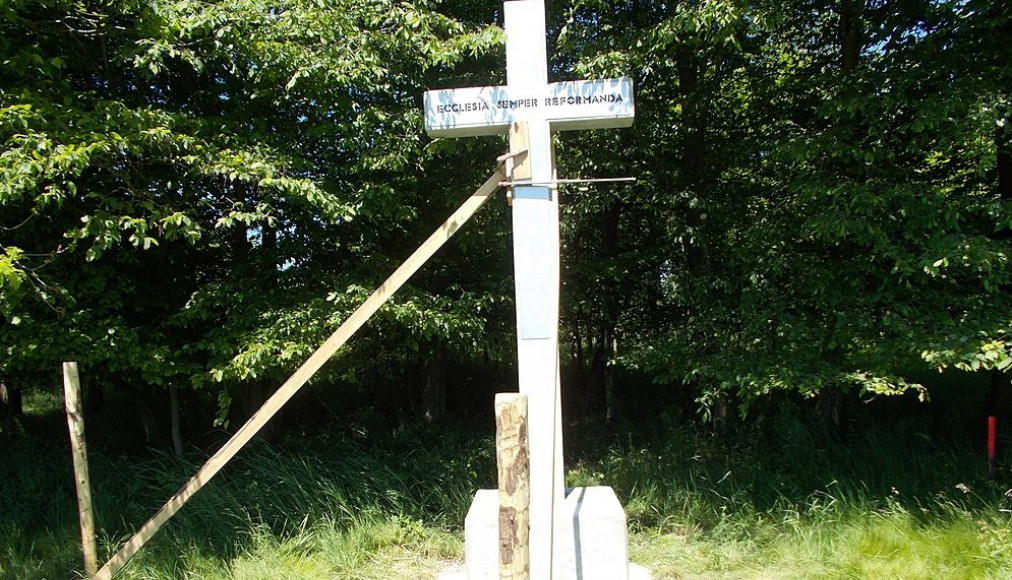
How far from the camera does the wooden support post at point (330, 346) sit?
142 inches

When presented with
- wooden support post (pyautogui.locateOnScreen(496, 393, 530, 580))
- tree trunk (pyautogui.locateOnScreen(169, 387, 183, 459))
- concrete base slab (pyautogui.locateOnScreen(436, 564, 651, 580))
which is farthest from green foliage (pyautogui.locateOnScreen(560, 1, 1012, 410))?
tree trunk (pyautogui.locateOnScreen(169, 387, 183, 459))

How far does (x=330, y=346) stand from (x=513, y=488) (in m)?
1.78

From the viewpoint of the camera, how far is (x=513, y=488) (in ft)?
7.70

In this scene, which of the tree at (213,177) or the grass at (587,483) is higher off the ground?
the tree at (213,177)

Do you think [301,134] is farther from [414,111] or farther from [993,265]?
[993,265]

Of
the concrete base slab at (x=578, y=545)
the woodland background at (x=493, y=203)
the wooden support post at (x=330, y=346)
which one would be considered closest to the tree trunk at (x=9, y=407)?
the woodland background at (x=493, y=203)

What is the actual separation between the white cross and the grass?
1.97 meters

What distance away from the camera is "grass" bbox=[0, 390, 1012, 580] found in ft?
14.7

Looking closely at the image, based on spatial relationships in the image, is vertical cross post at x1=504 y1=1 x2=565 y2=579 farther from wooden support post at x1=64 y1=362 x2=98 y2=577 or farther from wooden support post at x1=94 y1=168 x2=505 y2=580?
wooden support post at x1=64 y1=362 x2=98 y2=577

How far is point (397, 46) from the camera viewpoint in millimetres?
5336

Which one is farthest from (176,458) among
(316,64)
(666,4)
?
(666,4)

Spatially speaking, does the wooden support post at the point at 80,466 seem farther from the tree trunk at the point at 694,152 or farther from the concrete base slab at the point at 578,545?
the tree trunk at the point at 694,152

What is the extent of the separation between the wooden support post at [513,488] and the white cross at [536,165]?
971 millimetres

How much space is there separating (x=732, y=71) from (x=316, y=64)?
398cm
